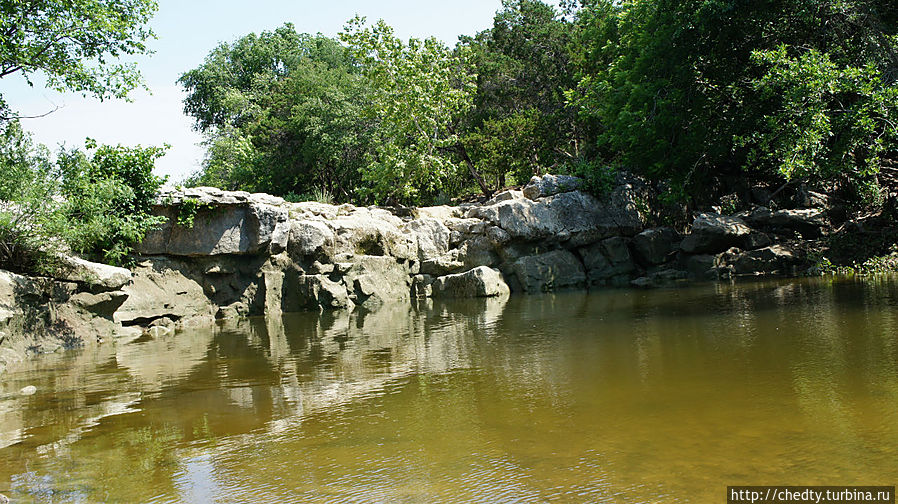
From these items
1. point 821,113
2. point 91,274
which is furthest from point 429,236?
point 821,113

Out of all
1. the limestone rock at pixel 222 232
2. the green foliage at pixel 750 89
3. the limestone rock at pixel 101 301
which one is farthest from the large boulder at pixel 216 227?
the green foliage at pixel 750 89

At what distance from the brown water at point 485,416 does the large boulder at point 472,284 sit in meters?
7.40

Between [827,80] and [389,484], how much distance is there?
37.3 ft

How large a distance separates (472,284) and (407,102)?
350 inches

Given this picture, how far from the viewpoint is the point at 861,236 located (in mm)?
16641

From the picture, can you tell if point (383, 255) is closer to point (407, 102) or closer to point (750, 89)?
point (407, 102)

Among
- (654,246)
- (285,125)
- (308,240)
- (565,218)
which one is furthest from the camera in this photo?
(285,125)

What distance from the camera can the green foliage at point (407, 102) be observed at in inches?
909

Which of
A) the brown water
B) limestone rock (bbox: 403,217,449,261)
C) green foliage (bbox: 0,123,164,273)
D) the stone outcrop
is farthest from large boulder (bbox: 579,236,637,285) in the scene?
green foliage (bbox: 0,123,164,273)

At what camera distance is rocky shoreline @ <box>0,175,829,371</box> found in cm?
1321

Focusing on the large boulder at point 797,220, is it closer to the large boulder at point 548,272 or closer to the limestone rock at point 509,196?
the large boulder at point 548,272

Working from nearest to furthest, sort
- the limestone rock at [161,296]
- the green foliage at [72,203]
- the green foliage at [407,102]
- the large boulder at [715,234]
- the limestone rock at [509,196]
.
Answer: the green foliage at [72,203] < the limestone rock at [161,296] < the large boulder at [715,234] < the limestone rock at [509,196] < the green foliage at [407,102]

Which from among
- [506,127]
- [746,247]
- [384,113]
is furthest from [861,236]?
[384,113]

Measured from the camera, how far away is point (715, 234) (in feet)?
59.8
